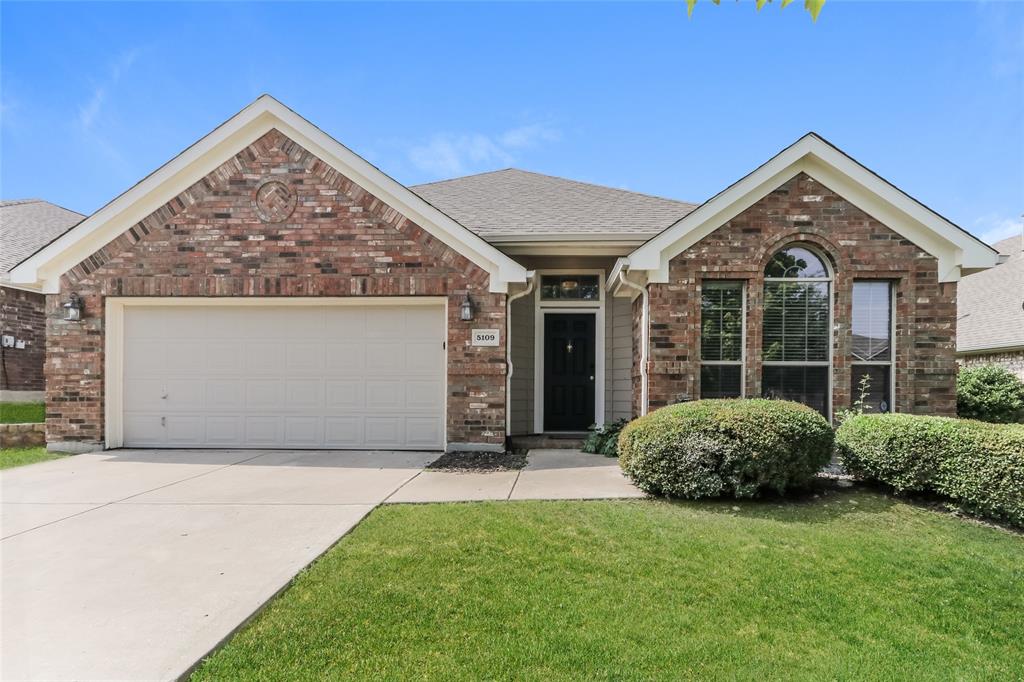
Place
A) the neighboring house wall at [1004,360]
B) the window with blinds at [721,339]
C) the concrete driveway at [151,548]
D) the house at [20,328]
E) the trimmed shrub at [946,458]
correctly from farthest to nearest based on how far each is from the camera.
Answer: the neighboring house wall at [1004,360]
the house at [20,328]
the window with blinds at [721,339]
the trimmed shrub at [946,458]
the concrete driveway at [151,548]

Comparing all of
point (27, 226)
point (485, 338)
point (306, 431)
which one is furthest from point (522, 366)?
point (27, 226)

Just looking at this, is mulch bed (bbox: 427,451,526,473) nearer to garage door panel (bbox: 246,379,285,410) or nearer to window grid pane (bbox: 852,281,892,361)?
garage door panel (bbox: 246,379,285,410)

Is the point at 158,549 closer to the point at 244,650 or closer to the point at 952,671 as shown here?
the point at 244,650

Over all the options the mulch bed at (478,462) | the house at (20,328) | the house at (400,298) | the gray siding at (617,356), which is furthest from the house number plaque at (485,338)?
the house at (20,328)

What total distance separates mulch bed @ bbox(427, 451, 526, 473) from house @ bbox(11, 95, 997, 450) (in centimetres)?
30

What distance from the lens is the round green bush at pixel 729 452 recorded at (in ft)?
17.3

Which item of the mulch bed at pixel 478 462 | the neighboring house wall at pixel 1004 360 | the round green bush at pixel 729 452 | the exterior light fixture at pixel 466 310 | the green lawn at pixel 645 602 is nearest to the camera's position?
the green lawn at pixel 645 602

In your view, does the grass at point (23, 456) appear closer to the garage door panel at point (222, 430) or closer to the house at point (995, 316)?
the garage door panel at point (222, 430)

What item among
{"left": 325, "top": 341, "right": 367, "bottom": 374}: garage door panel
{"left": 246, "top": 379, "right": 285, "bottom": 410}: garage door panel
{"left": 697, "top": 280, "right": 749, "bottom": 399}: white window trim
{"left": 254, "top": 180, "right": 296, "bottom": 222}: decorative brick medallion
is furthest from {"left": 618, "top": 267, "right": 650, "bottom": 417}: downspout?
{"left": 246, "top": 379, "right": 285, "bottom": 410}: garage door panel

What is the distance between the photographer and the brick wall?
1170 cm

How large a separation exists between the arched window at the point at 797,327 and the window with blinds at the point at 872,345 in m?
0.45

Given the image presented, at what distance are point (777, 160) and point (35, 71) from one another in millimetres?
11278

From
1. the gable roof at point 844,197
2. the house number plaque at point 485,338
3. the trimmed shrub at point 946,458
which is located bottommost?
the trimmed shrub at point 946,458

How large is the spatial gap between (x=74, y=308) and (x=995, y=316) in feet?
68.4
